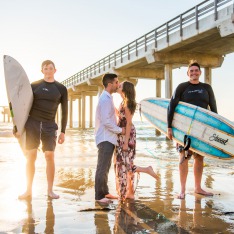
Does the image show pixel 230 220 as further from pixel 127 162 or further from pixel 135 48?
pixel 135 48

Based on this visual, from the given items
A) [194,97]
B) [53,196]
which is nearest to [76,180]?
[53,196]

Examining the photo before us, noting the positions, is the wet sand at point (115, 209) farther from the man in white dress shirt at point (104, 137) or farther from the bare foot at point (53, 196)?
the man in white dress shirt at point (104, 137)

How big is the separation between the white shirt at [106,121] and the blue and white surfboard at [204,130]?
1.08m

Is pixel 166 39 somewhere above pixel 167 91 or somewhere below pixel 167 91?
above

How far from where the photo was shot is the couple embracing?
166 inches

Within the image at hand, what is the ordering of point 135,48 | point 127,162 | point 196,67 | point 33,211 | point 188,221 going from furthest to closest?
point 135,48 < point 196,67 < point 127,162 < point 33,211 < point 188,221

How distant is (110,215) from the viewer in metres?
3.54

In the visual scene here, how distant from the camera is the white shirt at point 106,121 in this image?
419 centimetres

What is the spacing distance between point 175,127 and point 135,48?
16.6 metres

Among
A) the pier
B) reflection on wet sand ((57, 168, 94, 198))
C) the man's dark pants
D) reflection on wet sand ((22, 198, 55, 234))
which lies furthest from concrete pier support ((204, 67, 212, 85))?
reflection on wet sand ((22, 198, 55, 234))

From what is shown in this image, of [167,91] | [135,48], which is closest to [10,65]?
[167,91]

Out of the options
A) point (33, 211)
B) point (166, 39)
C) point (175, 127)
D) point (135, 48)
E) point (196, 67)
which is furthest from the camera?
point (135, 48)

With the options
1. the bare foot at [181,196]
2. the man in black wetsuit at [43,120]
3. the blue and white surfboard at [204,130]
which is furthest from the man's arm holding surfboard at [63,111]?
the bare foot at [181,196]

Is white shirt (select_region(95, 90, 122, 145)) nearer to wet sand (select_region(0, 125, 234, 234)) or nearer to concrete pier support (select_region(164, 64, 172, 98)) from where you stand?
wet sand (select_region(0, 125, 234, 234))
